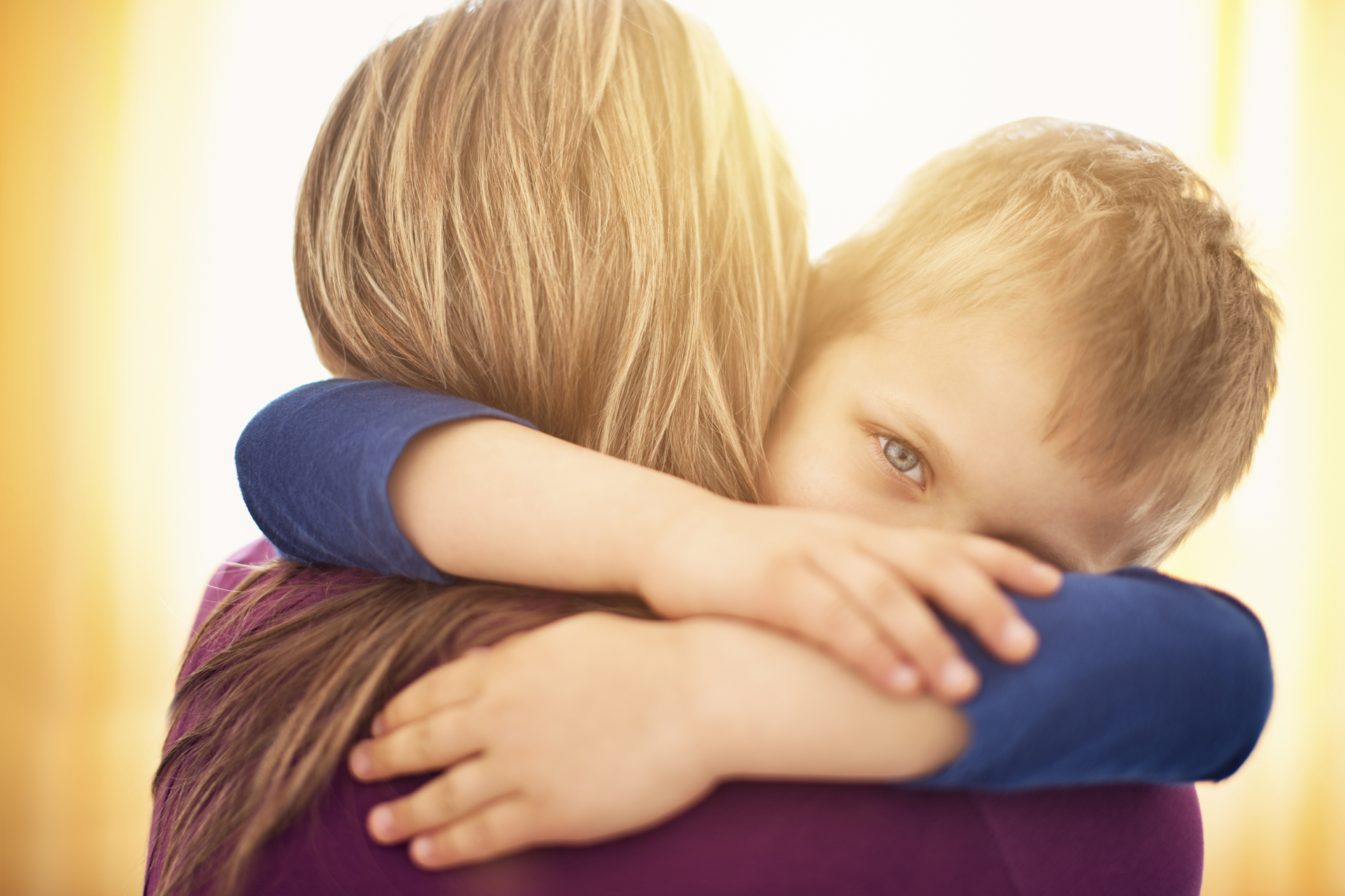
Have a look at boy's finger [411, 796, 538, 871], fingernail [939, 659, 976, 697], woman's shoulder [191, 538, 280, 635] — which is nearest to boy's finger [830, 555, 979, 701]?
fingernail [939, 659, 976, 697]

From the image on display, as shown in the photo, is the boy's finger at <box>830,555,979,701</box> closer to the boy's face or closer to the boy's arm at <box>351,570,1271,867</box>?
the boy's arm at <box>351,570,1271,867</box>

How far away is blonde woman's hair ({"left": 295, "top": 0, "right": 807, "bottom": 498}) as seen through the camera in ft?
2.03

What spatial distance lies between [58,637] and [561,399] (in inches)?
71.5

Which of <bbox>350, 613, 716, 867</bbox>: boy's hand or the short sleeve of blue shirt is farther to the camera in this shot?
the short sleeve of blue shirt

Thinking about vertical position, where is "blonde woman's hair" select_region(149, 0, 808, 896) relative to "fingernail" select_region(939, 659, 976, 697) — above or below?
above

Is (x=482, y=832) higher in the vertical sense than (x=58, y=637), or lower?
higher

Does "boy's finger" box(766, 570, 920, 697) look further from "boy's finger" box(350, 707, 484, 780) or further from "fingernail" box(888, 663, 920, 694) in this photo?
"boy's finger" box(350, 707, 484, 780)

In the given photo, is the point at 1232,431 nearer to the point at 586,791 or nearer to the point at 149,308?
the point at 586,791

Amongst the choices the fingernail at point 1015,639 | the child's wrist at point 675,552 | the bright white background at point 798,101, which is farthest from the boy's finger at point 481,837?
the bright white background at point 798,101

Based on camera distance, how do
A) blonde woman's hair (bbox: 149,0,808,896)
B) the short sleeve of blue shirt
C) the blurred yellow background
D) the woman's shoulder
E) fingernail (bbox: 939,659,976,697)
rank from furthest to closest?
the blurred yellow background, the woman's shoulder, blonde woman's hair (bbox: 149,0,808,896), the short sleeve of blue shirt, fingernail (bbox: 939,659,976,697)

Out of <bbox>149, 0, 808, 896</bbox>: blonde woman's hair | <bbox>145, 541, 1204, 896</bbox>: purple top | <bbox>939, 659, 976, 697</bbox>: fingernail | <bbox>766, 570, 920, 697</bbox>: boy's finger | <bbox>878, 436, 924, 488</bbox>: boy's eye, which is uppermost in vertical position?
<bbox>149, 0, 808, 896</bbox>: blonde woman's hair

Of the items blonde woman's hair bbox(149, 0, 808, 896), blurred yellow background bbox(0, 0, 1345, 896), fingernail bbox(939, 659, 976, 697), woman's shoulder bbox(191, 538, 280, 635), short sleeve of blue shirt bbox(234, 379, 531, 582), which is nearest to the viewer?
fingernail bbox(939, 659, 976, 697)

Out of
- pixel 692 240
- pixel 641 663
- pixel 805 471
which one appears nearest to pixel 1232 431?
pixel 805 471

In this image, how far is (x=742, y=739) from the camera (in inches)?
13.6
